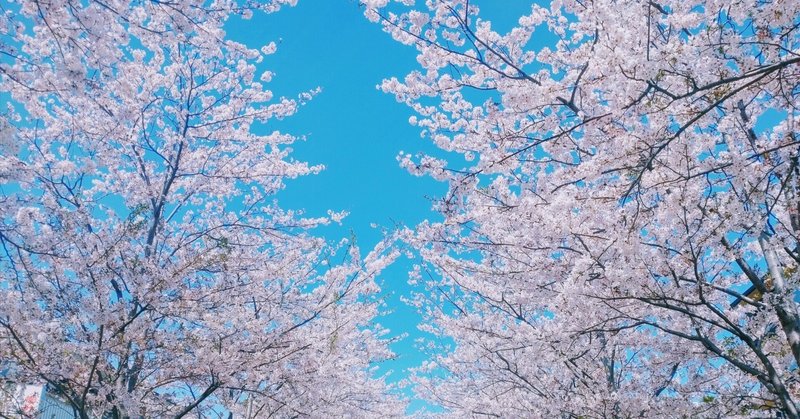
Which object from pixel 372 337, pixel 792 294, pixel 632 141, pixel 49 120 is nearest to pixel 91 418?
pixel 49 120

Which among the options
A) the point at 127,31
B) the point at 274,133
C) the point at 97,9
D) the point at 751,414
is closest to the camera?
the point at 97,9

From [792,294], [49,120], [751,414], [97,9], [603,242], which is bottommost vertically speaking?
[751,414]

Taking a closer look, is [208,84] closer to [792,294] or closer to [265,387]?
[265,387]

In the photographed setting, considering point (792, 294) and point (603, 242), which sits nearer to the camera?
point (792, 294)

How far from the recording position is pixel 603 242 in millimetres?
5258

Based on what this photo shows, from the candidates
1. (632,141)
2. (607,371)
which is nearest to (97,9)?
(632,141)

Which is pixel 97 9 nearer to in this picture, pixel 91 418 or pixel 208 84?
pixel 208 84

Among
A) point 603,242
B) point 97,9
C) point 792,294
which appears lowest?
point 792,294

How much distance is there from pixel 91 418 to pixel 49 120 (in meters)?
4.14

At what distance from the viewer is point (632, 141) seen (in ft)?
13.1

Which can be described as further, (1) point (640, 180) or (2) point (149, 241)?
(2) point (149, 241)

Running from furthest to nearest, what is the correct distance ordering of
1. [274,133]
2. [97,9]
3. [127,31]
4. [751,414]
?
[274,133] < [751,414] < [127,31] < [97,9]

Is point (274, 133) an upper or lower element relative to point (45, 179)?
upper

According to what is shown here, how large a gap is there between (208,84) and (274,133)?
1295mm
